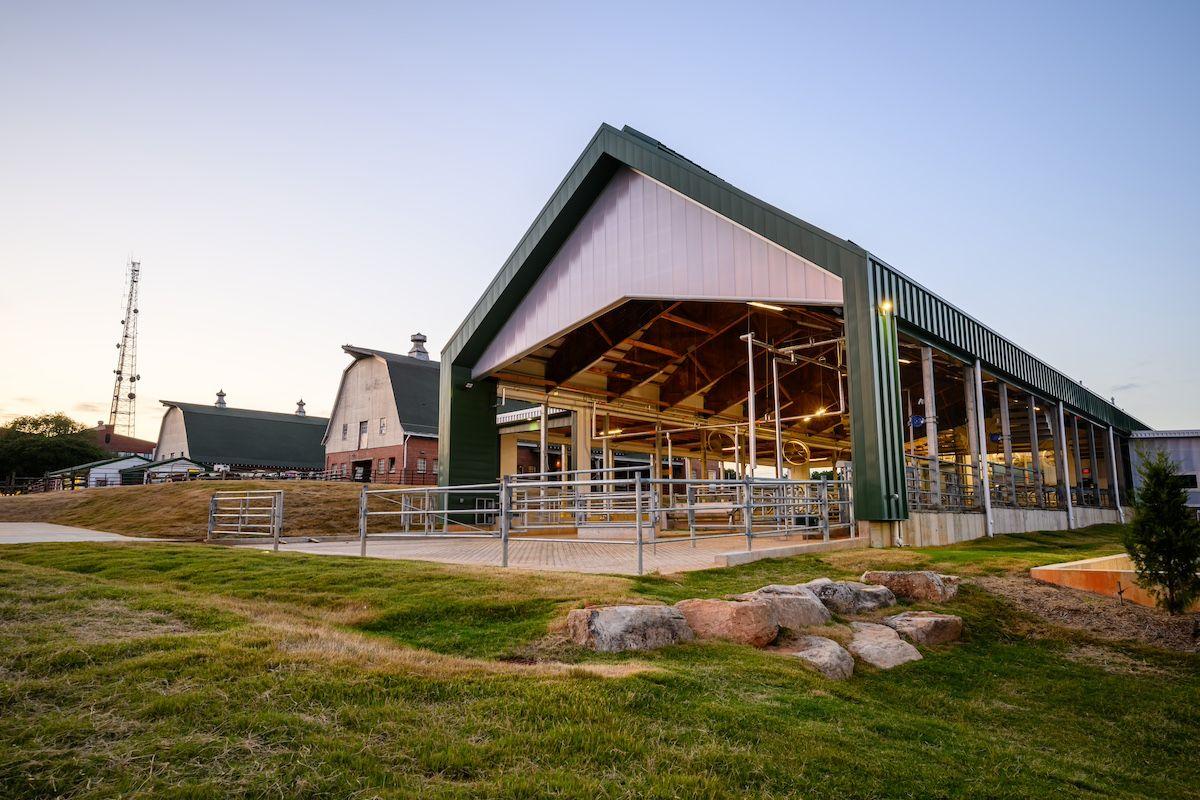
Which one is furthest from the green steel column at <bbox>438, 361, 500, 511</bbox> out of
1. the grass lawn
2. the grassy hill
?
the grass lawn

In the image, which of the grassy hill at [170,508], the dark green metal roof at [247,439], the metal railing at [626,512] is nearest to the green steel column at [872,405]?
the metal railing at [626,512]

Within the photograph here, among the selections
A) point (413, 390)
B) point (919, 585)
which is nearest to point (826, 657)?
point (919, 585)

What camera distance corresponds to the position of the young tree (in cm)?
733

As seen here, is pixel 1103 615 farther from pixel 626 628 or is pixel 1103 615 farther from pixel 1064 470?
pixel 1064 470

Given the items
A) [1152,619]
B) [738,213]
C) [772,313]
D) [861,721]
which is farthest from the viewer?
[772,313]

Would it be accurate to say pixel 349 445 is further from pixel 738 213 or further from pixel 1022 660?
pixel 1022 660

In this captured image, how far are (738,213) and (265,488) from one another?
64.3ft

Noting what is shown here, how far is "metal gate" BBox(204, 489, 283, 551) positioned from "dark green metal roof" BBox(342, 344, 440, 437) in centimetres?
1372

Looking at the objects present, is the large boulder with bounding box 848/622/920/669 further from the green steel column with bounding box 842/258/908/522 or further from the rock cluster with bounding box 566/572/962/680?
the green steel column with bounding box 842/258/908/522

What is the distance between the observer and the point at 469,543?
46.3 ft

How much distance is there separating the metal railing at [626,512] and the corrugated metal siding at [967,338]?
12.6 feet

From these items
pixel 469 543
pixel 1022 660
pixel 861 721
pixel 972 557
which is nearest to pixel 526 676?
pixel 861 721

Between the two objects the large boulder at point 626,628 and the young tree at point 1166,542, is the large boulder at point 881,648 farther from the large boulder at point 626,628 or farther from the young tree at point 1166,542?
the young tree at point 1166,542

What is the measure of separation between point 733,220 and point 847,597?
9.05 metres
